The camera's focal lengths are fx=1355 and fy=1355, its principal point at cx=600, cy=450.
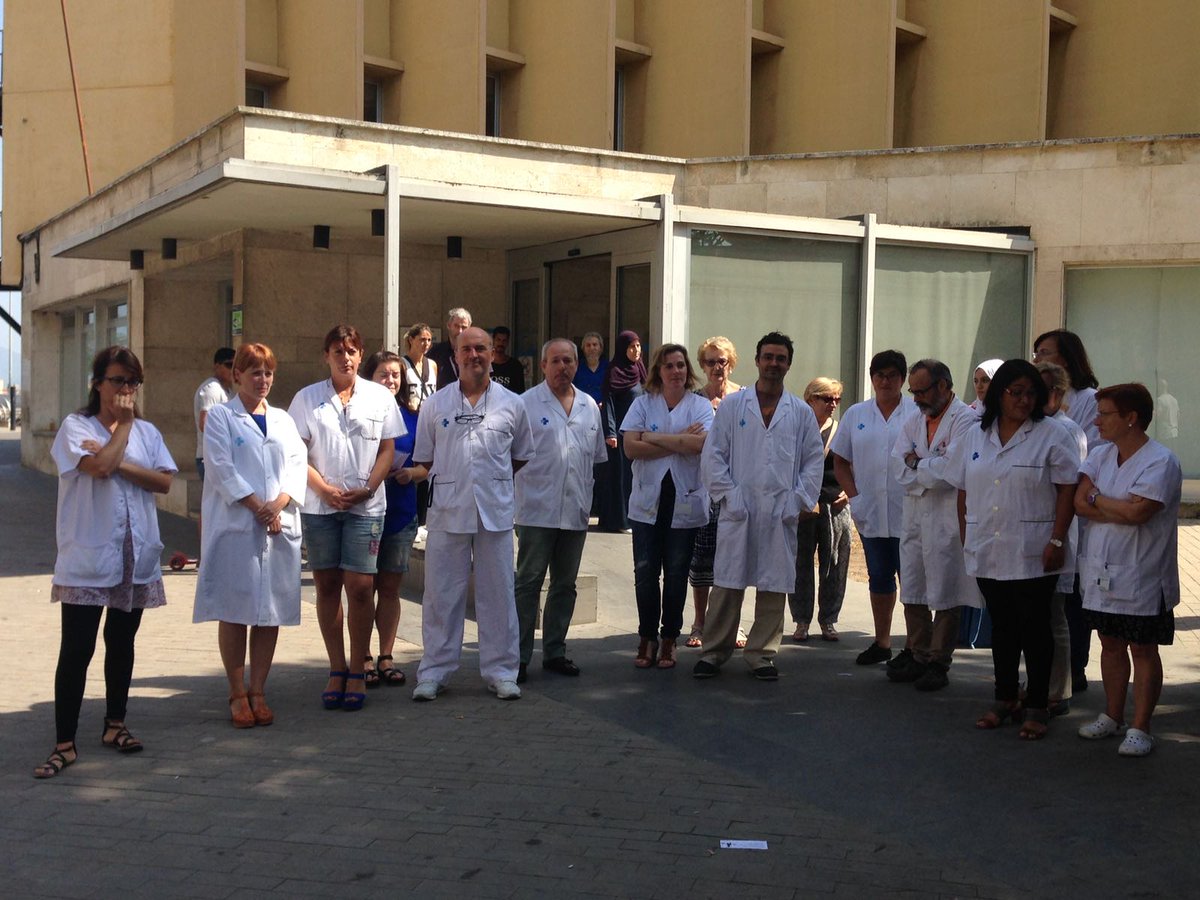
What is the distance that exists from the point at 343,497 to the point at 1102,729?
3835 millimetres

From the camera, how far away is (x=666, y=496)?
311 inches

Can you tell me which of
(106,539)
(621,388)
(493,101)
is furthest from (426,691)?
(493,101)

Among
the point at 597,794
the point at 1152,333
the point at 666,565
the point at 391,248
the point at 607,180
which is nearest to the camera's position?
the point at 597,794

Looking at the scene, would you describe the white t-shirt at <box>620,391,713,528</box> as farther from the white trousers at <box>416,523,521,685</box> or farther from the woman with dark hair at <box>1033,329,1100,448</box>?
the woman with dark hair at <box>1033,329,1100,448</box>

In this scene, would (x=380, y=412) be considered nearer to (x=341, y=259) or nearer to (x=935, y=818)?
(x=935, y=818)

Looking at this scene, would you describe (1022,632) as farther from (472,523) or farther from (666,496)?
(472,523)

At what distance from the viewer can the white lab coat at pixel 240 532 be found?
6383 millimetres

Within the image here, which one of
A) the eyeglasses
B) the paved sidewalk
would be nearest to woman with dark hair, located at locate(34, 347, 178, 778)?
the paved sidewalk

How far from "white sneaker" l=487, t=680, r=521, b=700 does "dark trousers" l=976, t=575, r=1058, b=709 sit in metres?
2.43

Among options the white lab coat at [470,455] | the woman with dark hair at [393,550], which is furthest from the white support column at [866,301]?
the woman with dark hair at [393,550]

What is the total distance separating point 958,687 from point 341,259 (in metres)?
9.71

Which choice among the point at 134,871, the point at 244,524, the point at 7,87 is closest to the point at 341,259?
the point at 244,524

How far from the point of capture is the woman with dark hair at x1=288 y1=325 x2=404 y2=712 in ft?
22.7

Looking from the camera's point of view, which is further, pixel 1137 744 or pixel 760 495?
pixel 760 495
